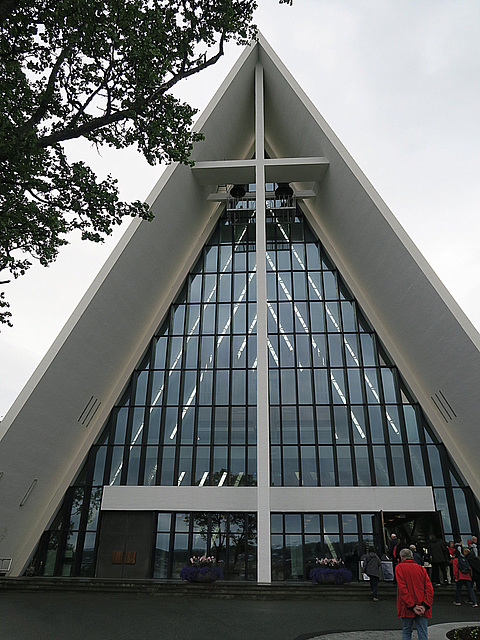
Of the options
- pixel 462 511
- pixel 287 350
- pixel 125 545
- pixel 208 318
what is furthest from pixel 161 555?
pixel 462 511

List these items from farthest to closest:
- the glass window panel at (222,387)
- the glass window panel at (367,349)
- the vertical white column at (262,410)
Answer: the glass window panel at (367,349)
the glass window panel at (222,387)
the vertical white column at (262,410)

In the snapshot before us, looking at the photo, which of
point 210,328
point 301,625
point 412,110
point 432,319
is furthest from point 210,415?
point 412,110

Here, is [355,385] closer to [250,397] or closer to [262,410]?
[250,397]

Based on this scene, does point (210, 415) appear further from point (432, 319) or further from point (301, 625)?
point (301, 625)

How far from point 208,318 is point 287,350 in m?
3.46

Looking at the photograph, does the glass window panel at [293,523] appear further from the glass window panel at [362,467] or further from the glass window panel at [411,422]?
the glass window panel at [411,422]

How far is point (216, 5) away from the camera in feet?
20.2

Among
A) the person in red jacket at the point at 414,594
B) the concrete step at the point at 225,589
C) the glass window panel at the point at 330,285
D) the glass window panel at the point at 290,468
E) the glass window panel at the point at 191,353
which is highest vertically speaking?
the glass window panel at the point at 330,285

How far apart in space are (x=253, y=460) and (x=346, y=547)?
399cm

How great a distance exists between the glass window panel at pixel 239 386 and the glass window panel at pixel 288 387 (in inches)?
55.8

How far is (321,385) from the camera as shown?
1747cm

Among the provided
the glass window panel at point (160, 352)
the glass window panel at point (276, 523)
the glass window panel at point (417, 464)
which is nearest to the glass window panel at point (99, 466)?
the glass window panel at point (160, 352)

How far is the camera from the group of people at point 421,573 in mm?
4797

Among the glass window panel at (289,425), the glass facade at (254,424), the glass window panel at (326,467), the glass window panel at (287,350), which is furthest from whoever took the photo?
the glass window panel at (287,350)
